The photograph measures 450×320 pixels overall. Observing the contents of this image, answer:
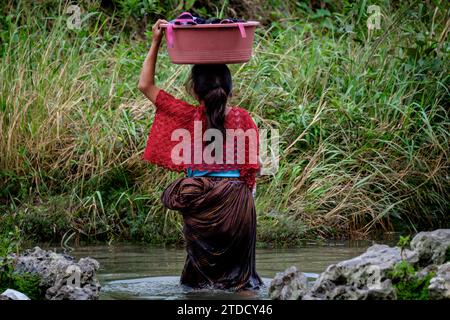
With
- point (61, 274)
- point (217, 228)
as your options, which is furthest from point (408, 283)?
point (61, 274)

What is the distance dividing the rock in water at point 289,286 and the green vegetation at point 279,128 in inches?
116

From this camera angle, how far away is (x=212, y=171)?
20.4 ft

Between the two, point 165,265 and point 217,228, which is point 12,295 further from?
point 165,265

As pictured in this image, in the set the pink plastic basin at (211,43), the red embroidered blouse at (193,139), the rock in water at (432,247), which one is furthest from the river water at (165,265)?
the pink plastic basin at (211,43)

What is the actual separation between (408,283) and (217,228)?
1345 mm

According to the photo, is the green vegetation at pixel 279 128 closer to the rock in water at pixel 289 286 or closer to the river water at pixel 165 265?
the river water at pixel 165 265

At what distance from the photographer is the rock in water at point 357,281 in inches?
199

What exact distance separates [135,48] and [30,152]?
2390mm

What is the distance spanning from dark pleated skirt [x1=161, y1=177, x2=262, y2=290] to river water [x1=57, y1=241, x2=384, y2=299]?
0.12 m

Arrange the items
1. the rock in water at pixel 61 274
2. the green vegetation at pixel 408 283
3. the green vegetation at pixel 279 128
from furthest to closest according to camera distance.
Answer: the green vegetation at pixel 279 128 → the rock in water at pixel 61 274 → the green vegetation at pixel 408 283

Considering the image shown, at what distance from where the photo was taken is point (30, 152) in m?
8.89
